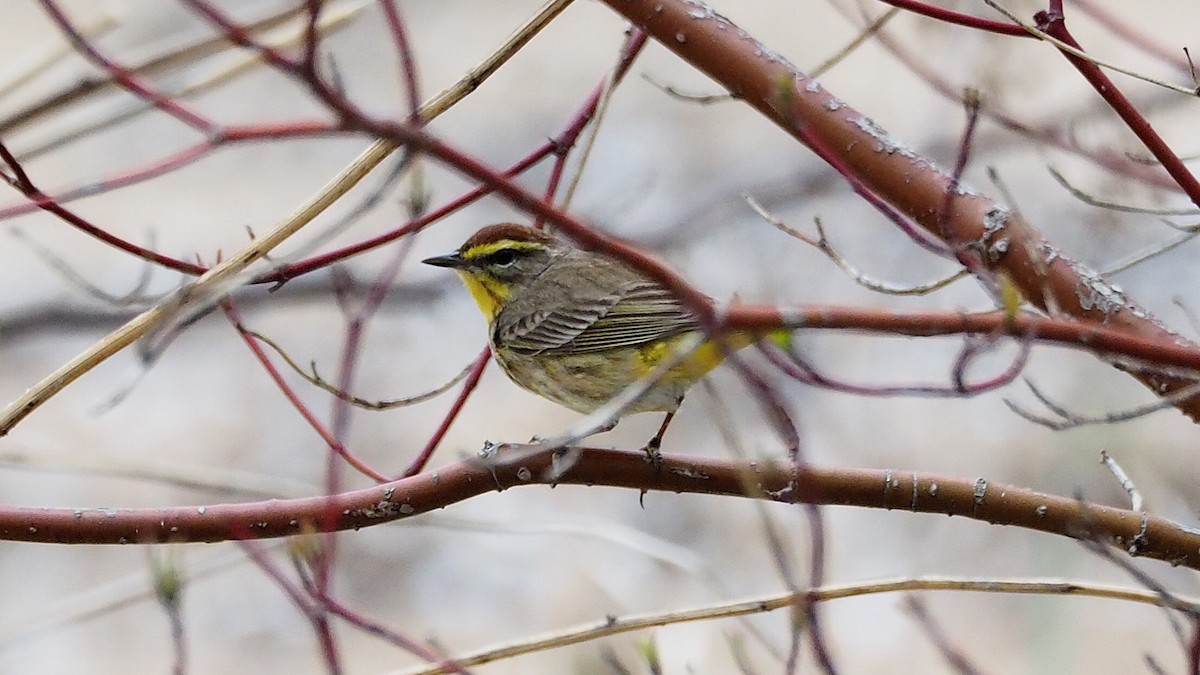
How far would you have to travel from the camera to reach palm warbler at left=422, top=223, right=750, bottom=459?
319 centimetres

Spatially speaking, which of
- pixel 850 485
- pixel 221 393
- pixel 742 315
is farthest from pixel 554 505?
pixel 742 315

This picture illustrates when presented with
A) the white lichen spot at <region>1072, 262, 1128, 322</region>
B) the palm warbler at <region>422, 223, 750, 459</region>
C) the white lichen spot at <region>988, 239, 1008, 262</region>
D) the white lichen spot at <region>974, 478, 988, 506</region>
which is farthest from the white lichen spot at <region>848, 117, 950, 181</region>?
the palm warbler at <region>422, 223, 750, 459</region>

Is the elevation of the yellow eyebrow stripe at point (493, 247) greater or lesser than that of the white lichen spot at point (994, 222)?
greater

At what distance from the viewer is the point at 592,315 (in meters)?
3.46

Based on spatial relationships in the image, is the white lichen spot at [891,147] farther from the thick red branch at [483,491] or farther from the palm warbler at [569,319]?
the palm warbler at [569,319]

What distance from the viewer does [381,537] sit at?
5.27 meters

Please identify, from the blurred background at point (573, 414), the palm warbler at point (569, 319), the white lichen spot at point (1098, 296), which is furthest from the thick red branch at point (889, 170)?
the blurred background at point (573, 414)

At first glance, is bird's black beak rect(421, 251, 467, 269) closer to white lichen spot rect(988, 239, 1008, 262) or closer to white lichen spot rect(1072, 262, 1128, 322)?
white lichen spot rect(988, 239, 1008, 262)

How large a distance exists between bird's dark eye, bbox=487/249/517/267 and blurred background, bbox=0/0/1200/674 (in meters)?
0.42

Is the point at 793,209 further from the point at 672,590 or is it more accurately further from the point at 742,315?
the point at 742,315

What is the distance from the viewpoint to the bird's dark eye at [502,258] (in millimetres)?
3766

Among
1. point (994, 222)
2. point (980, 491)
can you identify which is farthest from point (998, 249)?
point (980, 491)

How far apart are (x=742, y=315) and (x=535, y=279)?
2.63 metres

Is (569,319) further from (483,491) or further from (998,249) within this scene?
(998,249)
